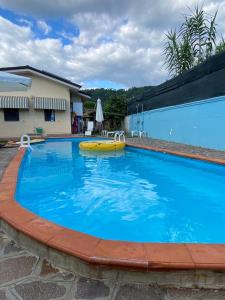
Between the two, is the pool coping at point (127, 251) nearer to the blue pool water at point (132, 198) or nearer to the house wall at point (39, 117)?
the blue pool water at point (132, 198)

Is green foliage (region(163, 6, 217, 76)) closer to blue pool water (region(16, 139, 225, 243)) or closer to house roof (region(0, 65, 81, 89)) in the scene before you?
house roof (region(0, 65, 81, 89))

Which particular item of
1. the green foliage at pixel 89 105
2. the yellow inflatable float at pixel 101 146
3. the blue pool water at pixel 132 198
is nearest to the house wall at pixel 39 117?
the yellow inflatable float at pixel 101 146

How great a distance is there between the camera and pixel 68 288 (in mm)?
1955

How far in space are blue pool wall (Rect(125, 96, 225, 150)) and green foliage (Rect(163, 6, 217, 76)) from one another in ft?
10.6

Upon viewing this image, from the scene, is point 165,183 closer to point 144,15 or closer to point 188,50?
point 144,15

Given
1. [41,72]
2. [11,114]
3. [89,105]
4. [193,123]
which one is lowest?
[193,123]

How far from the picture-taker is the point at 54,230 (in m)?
2.55

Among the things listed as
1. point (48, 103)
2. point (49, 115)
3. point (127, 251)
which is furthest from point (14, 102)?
point (127, 251)

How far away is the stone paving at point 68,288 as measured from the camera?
6.11 ft

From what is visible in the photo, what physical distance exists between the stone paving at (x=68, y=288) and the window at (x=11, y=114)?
18881 millimetres

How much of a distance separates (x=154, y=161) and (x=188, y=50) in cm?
911

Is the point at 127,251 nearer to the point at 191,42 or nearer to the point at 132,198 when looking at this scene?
the point at 132,198

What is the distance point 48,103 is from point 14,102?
8.51ft

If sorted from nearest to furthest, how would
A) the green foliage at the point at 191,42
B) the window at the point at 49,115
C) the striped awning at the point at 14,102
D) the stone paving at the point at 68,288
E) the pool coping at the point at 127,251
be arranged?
the stone paving at the point at 68,288 → the pool coping at the point at 127,251 → the green foliage at the point at 191,42 → the striped awning at the point at 14,102 → the window at the point at 49,115
